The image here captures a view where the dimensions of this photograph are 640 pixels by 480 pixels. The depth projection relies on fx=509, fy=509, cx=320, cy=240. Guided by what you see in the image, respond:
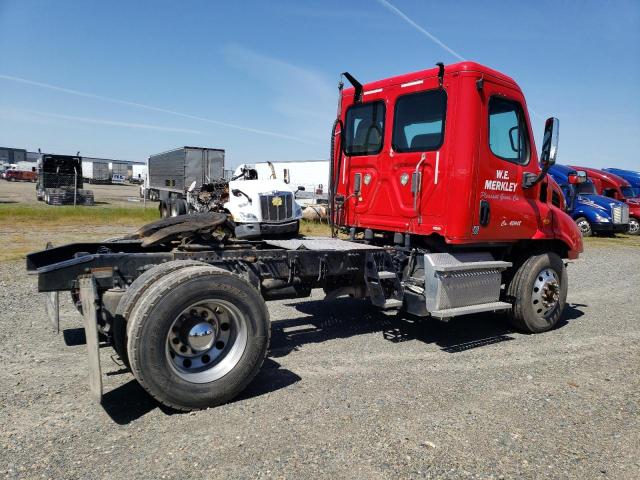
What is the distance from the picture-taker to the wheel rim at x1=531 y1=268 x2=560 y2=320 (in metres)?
6.27

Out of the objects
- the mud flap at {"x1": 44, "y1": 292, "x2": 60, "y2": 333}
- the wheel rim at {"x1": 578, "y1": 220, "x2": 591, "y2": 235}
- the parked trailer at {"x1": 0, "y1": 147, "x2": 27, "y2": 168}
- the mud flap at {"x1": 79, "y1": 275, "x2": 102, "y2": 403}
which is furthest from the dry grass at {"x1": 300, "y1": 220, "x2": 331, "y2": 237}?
the parked trailer at {"x1": 0, "y1": 147, "x2": 27, "y2": 168}

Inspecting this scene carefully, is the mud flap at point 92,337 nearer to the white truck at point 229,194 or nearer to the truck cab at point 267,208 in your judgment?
the white truck at point 229,194

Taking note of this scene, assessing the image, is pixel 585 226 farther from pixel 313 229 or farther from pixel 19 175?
pixel 19 175

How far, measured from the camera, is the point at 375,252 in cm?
551

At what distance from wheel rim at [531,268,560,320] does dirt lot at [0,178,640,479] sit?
0.32 metres

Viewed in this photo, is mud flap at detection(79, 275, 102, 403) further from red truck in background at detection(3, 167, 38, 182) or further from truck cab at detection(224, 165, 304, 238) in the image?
red truck in background at detection(3, 167, 38, 182)

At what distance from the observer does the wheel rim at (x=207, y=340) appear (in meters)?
3.92

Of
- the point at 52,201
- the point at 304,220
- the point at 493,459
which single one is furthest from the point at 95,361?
the point at 52,201

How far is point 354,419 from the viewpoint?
3773 millimetres

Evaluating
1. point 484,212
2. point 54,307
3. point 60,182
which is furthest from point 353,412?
point 60,182

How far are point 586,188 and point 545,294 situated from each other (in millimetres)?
19283

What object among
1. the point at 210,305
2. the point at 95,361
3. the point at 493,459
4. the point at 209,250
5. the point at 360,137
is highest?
the point at 360,137

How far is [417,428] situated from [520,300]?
10.00 feet

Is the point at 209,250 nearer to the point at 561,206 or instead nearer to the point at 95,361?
the point at 95,361
